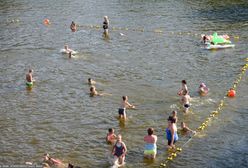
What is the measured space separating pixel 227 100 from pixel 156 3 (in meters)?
36.1

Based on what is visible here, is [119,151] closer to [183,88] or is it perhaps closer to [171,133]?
[171,133]

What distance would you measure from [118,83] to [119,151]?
11.4 m

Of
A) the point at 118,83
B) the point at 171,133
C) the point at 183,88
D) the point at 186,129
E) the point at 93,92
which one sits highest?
the point at 183,88

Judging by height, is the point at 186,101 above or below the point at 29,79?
above

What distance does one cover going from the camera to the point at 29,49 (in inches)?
1540

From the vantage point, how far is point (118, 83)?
100 ft

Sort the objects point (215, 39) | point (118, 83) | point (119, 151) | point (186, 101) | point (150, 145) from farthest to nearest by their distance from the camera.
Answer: point (215, 39) < point (118, 83) < point (186, 101) < point (150, 145) < point (119, 151)

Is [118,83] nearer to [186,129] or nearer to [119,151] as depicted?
[186,129]

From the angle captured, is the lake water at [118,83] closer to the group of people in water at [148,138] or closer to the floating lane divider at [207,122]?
the floating lane divider at [207,122]

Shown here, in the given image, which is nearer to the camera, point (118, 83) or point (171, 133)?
point (171, 133)

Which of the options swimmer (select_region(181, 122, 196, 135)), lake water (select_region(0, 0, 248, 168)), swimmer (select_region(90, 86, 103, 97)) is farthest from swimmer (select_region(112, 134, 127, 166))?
swimmer (select_region(90, 86, 103, 97))

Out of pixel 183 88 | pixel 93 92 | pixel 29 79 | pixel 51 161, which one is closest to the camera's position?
pixel 51 161

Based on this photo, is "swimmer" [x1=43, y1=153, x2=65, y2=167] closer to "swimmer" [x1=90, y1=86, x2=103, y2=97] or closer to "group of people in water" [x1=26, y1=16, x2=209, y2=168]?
"group of people in water" [x1=26, y1=16, x2=209, y2=168]

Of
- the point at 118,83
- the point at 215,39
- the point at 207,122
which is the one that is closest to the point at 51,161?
the point at 207,122
